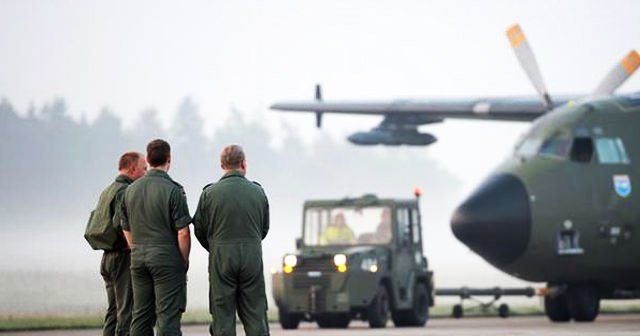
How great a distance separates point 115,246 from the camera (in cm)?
1803

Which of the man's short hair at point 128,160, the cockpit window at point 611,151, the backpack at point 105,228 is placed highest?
the cockpit window at point 611,151

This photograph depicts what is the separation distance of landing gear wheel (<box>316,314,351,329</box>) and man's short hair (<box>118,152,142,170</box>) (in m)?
12.0

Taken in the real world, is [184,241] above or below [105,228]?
below

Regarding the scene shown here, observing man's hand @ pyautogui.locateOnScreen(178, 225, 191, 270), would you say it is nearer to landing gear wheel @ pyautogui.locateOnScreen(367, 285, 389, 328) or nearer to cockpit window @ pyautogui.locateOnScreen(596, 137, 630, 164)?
landing gear wheel @ pyautogui.locateOnScreen(367, 285, 389, 328)

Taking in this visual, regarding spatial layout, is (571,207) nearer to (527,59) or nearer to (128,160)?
(527,59)

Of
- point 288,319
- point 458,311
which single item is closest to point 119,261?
point 288,319

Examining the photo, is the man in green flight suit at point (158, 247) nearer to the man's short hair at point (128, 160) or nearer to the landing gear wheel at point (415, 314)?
the man's short hair at point (128, 160)

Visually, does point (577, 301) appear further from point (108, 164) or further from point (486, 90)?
point (486, 90)

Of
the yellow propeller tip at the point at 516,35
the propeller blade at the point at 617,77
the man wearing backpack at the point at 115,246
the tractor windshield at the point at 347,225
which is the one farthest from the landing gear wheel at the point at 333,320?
the man wearing backpack at the point at 115,246

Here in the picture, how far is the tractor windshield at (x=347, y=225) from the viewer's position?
1216 inches

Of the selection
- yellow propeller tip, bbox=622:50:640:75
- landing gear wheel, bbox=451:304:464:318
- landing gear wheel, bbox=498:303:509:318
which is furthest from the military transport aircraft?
yellow propeller tip, bbox=622:50:640:75

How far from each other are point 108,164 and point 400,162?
20.5 metres

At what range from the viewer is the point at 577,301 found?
1172 inches

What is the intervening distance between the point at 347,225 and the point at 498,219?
13.5ft
